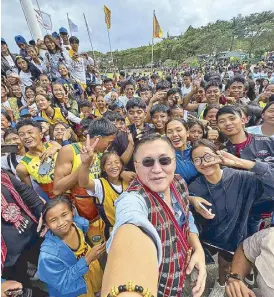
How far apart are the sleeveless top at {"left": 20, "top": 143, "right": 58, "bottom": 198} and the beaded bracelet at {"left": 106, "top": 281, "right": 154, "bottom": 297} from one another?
2057 millimetres

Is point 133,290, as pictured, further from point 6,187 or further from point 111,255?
point 6,187

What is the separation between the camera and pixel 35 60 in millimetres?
7238

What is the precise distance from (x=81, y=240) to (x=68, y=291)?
1.37 feet

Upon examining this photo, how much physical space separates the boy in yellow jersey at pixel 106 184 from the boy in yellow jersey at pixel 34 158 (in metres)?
0.62

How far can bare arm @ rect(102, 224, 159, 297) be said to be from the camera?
92cm

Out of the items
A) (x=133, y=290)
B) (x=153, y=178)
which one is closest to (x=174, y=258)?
(x=153, y=178)

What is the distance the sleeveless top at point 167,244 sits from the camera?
137 centimetres

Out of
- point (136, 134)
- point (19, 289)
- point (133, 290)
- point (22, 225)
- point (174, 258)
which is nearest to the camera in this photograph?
point (133, 290)

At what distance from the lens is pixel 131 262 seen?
3.19ft

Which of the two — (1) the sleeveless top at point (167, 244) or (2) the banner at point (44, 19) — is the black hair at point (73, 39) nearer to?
(2) the banner at point (44, 19)

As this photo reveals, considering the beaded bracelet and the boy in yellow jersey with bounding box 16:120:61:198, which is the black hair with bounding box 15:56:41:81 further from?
the beaded bracelet

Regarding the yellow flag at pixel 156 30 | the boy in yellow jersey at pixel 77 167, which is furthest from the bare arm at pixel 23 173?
the yellow flag at pixel 156 30

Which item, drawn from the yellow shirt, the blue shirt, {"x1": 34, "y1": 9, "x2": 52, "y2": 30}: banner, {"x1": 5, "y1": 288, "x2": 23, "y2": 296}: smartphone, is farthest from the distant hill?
{"x1": 5, "y1": 288, "x2": 23, "y2": 296}: smartphone

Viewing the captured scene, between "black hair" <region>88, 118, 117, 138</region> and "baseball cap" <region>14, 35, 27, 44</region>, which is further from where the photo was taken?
"baseball cap" <region>14, 35, 27, 44</region>
